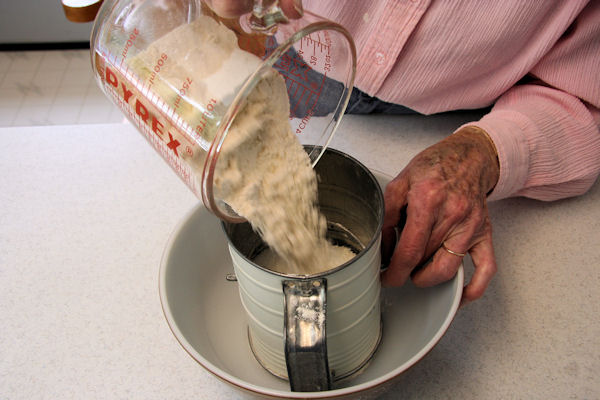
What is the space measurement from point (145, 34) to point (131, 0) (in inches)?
1.7

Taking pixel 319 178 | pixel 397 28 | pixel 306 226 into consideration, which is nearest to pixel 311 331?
pixel 306 226

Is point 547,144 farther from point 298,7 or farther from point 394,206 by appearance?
point 298,7

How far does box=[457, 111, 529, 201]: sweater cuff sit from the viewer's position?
0.74 m

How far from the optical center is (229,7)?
480mm

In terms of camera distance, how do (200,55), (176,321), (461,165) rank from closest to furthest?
(200,55), (176,321), (461,165)

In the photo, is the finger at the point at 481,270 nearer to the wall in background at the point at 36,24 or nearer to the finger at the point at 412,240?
the finger at the point at 412,240

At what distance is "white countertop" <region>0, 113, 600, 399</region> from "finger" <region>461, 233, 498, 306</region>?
0.22 feet

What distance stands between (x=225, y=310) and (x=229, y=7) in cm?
42

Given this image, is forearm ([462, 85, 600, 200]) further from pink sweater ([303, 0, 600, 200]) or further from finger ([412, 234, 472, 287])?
finger ([412, 234, 472, 287])

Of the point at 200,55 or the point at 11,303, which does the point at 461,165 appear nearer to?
the point at 200,55

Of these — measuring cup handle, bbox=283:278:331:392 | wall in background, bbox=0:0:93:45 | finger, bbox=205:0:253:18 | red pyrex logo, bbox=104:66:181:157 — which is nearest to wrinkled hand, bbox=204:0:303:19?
finger, bbox=205:0:253:18

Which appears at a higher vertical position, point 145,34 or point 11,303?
point 145,34

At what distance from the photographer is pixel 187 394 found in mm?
628

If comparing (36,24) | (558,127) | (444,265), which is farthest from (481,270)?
(36,24)
